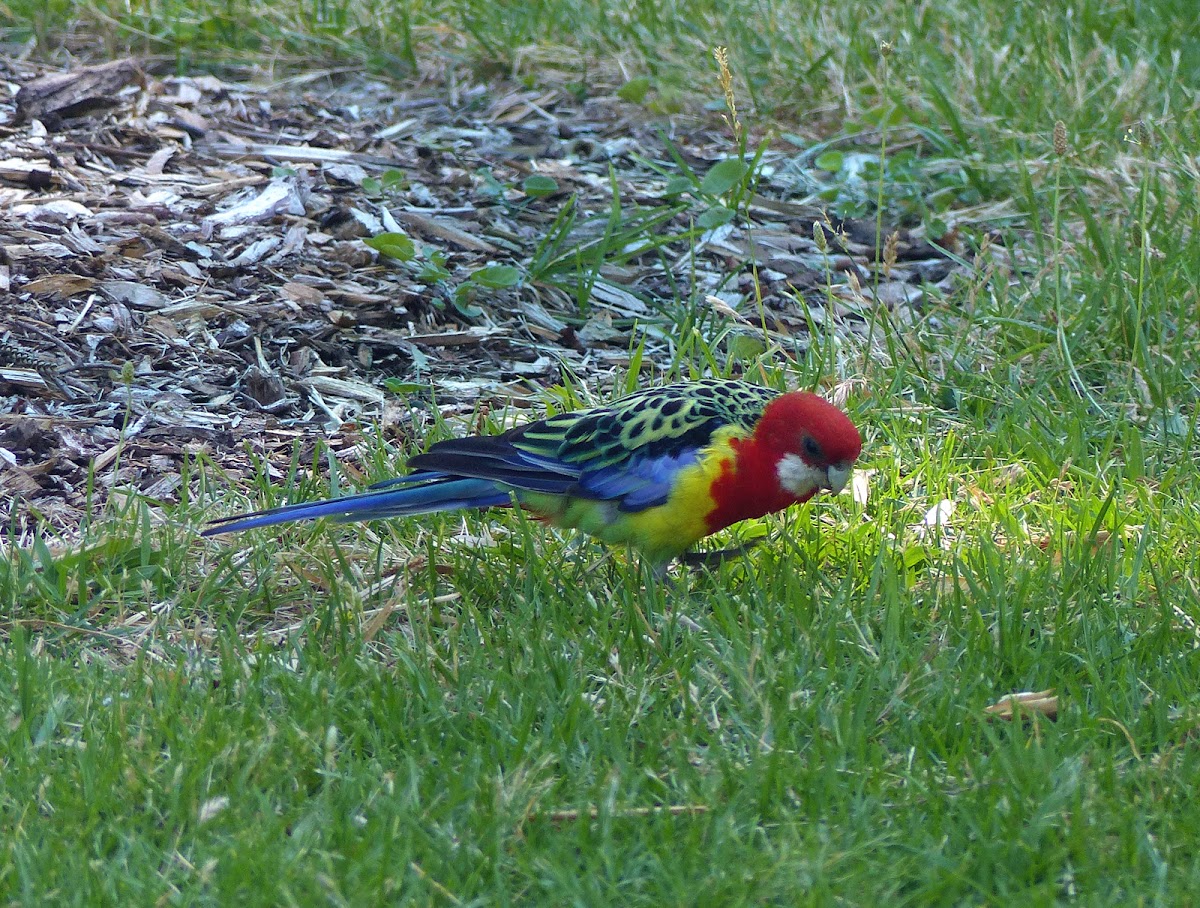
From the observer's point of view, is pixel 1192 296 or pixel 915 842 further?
pixel 1192 296

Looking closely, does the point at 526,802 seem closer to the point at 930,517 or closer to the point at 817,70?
the point at 930,517

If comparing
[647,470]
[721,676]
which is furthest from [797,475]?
[721,676]

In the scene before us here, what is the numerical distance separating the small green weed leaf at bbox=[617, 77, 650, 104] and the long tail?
374cm

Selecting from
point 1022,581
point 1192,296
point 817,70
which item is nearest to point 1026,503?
point 1022,581

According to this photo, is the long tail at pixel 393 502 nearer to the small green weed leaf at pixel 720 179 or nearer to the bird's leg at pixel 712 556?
the bird's leg at pixel 712 556

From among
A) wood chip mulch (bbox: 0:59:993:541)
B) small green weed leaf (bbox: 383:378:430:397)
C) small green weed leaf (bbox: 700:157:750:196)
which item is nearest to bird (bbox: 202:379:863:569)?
wood chip mulch (bbox: 0:59:993:541)

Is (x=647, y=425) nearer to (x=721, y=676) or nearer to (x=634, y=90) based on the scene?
(x=721, y=676)

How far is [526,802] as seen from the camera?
2.84m

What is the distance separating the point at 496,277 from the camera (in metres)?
5.36

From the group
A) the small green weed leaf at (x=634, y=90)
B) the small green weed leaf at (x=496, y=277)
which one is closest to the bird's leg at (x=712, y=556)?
the small green weed leaf at (x=496, y=277)

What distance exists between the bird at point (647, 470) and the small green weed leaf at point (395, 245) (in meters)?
1.74

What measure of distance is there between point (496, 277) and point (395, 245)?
1.28 feet

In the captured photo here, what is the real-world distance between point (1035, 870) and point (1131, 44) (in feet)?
17.8

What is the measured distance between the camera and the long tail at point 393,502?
361cm
